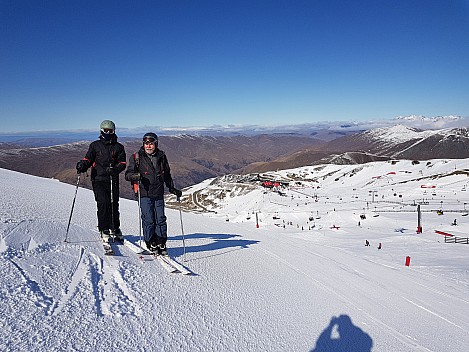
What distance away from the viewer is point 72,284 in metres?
3.80

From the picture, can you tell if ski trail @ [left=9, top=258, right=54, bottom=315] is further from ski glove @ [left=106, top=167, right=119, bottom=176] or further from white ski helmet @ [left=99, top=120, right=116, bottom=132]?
white ski helmet @ [left=99, top=120, right=116, bottom=132]

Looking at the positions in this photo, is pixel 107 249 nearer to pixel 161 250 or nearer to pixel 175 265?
pixel 161 250

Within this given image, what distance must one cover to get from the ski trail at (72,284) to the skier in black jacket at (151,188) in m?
1.47

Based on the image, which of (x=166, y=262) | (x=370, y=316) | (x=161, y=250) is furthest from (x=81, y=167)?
(x=370, y=316)

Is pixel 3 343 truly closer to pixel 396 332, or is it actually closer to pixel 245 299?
pixel 245 299

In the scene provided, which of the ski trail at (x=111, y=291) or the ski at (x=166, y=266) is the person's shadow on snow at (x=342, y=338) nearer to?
the ski trail at (x=111, y=291)

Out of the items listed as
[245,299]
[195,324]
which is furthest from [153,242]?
[195,324]

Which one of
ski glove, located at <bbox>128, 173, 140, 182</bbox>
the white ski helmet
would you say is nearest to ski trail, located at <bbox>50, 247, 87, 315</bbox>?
ski glove, located at <bbox>128, 173, 140, 182</bbox>

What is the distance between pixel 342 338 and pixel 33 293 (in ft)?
13.1

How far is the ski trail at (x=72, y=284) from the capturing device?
10.3 ft

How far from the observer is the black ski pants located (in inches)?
250

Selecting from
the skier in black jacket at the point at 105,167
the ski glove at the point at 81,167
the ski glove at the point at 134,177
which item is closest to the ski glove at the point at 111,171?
the skier in black jacket at the point at 105,167

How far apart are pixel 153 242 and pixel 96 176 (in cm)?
203

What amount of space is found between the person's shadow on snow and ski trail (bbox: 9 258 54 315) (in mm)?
3176
